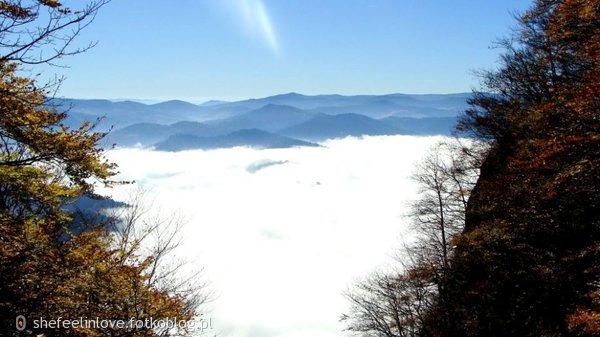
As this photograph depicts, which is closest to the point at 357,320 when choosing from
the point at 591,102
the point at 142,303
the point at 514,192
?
the point at 514,192

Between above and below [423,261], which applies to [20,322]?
below

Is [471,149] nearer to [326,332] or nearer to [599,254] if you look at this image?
[599,254]

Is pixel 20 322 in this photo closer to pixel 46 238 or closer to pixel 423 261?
pixel 46 238

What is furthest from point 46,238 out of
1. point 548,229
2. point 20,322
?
point 548,229

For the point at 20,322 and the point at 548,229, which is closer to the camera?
the point at 20,322

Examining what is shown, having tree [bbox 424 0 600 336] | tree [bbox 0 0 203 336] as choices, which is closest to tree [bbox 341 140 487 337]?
tree [bbox 424 0 600 336]

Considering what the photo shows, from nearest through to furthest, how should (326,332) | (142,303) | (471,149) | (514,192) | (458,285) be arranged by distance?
1. (142,303)
2. (514,192)
3. (458,285)
4. (471,149)
5. (326,332)
